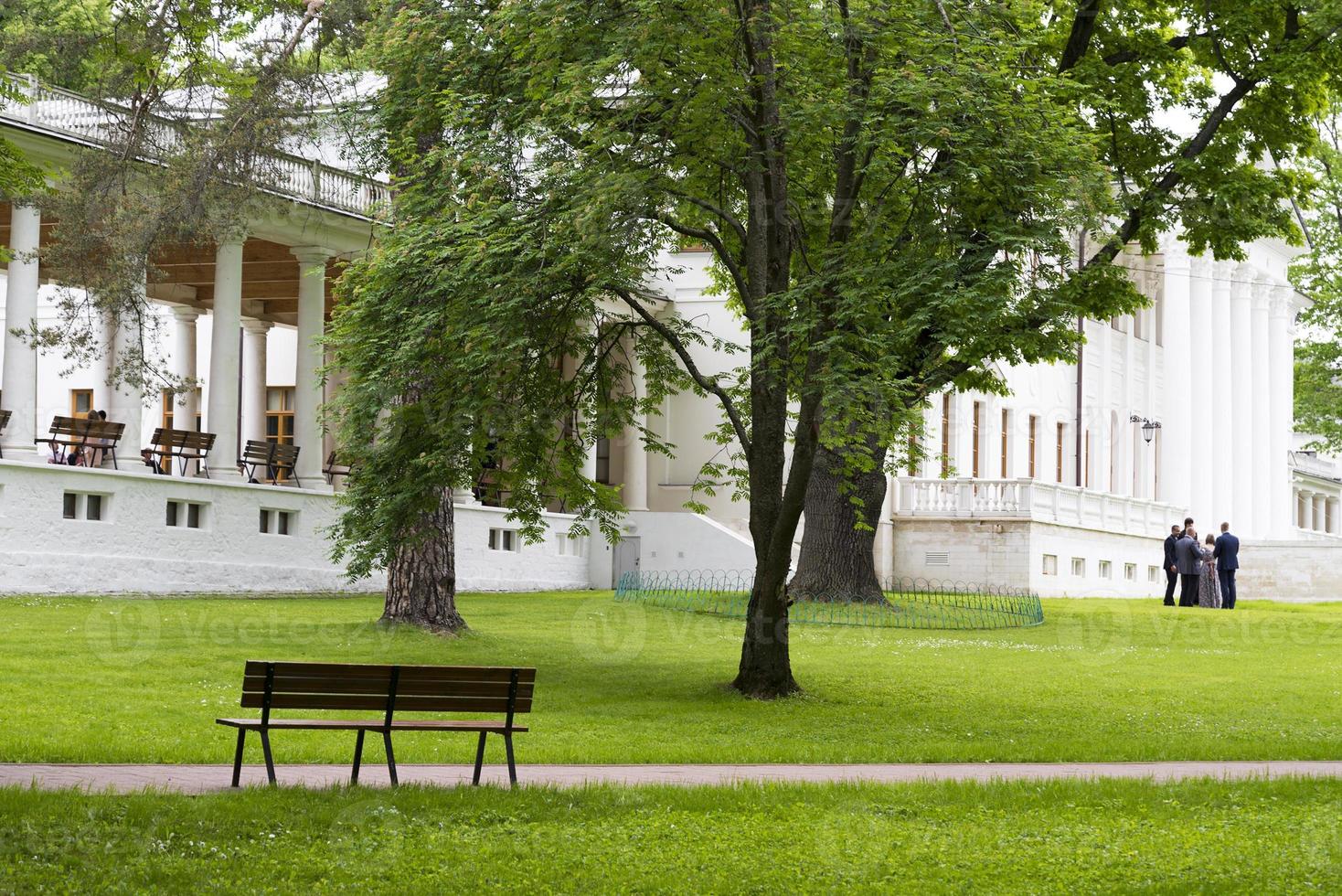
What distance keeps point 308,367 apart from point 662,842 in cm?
2838

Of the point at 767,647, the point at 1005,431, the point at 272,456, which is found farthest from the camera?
the point at 1005,431

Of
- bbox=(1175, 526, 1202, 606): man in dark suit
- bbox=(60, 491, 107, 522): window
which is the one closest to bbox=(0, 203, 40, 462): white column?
bbox=(60, 491, 107, 522): window

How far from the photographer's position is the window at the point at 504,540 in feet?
122

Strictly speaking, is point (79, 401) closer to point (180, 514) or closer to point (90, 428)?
point (180, 514)

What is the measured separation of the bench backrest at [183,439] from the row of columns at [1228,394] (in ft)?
126

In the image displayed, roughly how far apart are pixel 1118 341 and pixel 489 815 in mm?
53994

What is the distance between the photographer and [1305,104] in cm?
2288

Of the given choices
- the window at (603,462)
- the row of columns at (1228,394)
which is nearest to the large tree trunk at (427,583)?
the window at (603,462)

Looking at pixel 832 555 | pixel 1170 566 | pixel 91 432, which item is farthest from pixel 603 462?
pixel 91 432

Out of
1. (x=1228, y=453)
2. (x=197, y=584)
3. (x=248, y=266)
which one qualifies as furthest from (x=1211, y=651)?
(x=1228, y=453)

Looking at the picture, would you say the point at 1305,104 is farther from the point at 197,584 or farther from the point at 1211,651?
the point at 197,584

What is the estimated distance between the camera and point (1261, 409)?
68875 mm

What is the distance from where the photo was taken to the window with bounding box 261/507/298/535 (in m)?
31.7

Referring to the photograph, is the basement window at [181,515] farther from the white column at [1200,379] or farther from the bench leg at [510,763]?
the white column at [1200,379]
